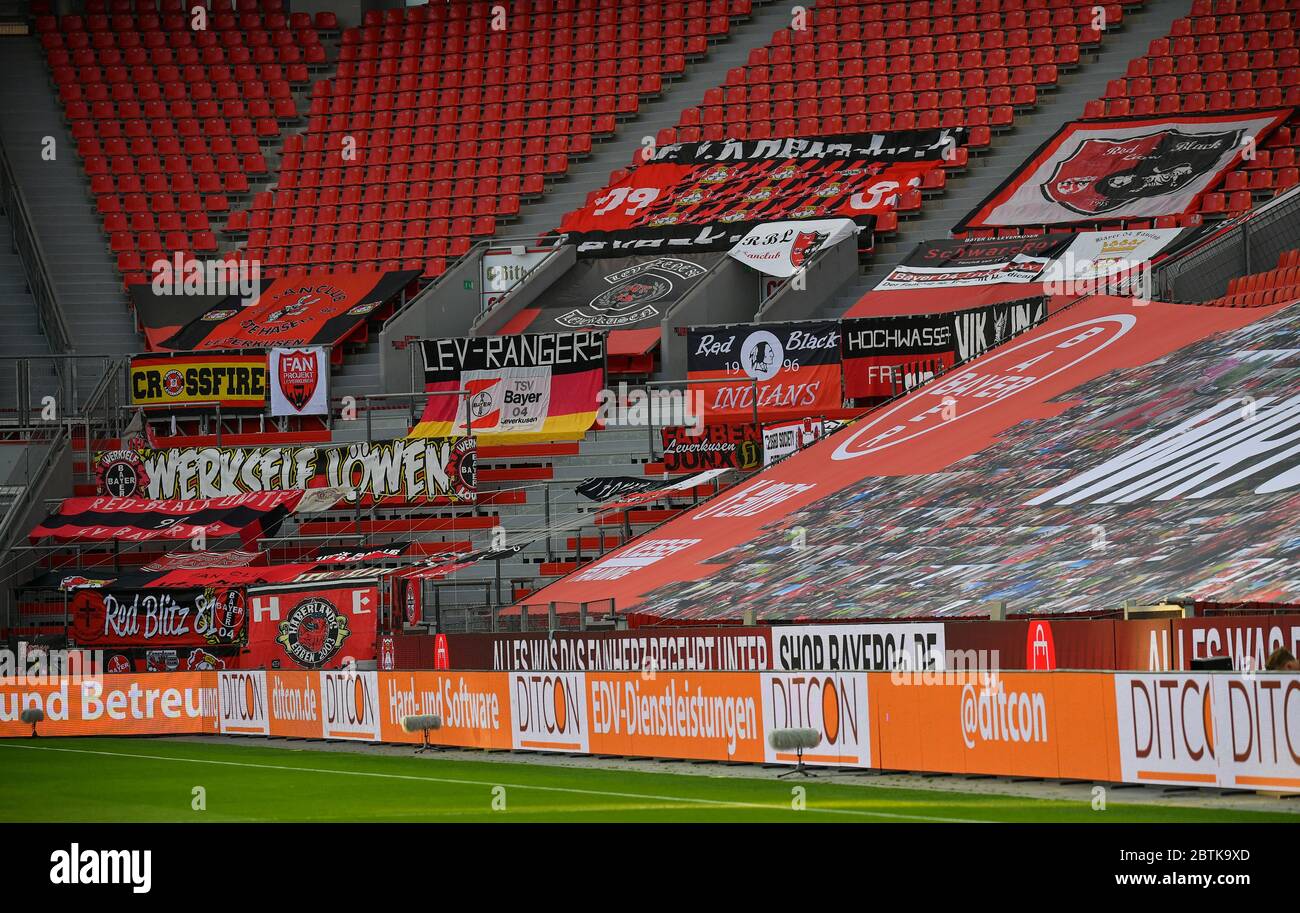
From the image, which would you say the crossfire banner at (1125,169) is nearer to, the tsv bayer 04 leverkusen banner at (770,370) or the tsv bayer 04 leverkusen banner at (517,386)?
the tsv bayer 04 leverkusen banner at (770,370)

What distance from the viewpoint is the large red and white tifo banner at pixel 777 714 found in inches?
517

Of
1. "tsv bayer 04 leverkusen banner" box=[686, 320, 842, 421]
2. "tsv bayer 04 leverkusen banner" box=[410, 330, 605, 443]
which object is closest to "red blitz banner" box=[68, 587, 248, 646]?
"tsv bayer 04 leverkusen banner" box=[410, 330, 605, 443]

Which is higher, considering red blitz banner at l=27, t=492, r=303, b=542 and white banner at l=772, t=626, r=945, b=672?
red blitz banner at l=27, t=492, r=303, b=542

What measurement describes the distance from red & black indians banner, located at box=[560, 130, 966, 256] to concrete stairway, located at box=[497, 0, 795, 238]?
1056 millimetres

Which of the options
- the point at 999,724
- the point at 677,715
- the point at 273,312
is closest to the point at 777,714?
the point at 677,715

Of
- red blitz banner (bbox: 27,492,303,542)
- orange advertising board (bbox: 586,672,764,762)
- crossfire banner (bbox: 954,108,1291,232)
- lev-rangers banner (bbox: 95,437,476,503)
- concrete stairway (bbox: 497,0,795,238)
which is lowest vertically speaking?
orange advertising board (bbox: 586,672,764,762)

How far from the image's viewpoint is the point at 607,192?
132 ft

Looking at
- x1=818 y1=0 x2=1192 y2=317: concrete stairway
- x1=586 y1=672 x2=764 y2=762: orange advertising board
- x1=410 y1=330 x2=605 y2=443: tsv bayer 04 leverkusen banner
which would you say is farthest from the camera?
x1=818 y1=0 x2=1192 y2=317: concrete stairway

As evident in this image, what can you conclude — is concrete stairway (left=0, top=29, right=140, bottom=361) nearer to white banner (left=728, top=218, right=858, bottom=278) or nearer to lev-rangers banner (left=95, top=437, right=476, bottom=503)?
lev-rangers banner (left=95, top=437, right=476, bottom=503)

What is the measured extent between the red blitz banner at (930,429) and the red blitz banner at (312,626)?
8.38 feet

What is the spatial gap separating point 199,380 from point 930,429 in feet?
48.3

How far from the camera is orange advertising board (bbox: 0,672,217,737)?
26062 mm

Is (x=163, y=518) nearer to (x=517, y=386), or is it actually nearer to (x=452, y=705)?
(x=517, y=386)
